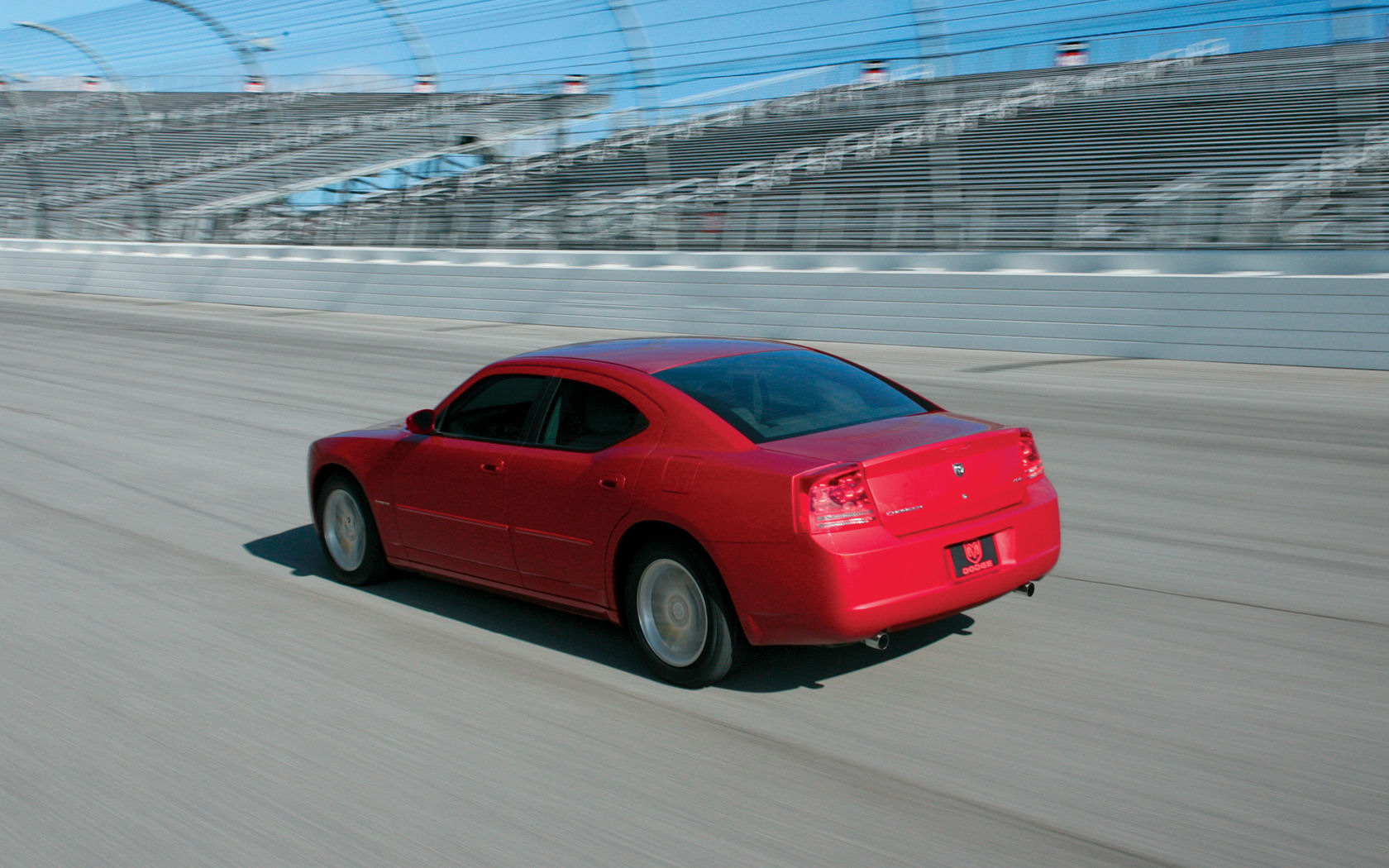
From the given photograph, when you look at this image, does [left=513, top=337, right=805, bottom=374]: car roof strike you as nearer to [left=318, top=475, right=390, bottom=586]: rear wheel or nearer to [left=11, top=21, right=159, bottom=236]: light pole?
[left=318, top=475, right=390, bottom=586]: rear wheel

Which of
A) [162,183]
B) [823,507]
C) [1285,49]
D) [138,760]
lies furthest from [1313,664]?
[162,183]

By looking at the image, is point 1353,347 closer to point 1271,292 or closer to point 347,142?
point 1271,292

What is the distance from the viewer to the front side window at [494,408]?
17.9 ft

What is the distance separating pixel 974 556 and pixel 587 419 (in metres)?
1.62

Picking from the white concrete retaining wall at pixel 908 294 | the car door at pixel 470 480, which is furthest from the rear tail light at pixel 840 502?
the white concrete retaining wall at pixel 908 294

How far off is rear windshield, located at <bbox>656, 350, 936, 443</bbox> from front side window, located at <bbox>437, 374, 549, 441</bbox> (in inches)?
27.8

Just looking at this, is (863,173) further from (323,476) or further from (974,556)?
(974,556)

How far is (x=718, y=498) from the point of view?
14.7 ft

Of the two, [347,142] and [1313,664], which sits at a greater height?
[347,142]

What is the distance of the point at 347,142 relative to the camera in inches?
1459

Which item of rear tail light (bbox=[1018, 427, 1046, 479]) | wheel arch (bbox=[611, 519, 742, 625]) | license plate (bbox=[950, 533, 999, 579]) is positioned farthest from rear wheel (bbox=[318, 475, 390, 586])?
rear tail light (bbox=[1018, 427, 1046, 479])

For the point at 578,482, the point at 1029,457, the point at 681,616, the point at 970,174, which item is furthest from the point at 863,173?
the point at 681,616

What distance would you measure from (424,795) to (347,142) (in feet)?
117

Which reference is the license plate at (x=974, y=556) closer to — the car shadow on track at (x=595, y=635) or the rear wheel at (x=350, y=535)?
the car shadow on track at (x=595, y=635)
